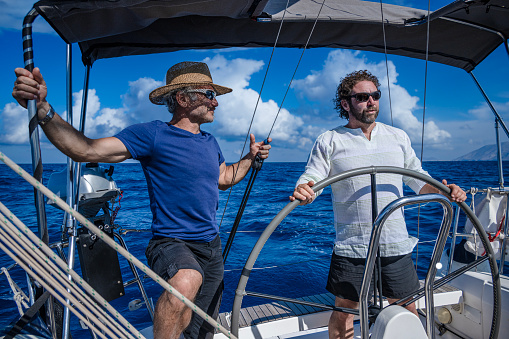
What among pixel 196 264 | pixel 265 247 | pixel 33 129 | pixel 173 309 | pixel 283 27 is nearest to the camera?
pixel 33 129

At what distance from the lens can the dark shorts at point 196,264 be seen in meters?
1.41

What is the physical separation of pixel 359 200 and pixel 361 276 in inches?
14.0

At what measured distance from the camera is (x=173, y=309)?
4.25 feet

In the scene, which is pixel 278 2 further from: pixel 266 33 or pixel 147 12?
pixel 147 12

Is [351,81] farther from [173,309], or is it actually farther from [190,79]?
[173,309]

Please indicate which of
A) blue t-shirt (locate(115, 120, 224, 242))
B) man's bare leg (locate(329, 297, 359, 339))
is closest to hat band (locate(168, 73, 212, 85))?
blue t-shirt (locate(115, 120, 224, 242))

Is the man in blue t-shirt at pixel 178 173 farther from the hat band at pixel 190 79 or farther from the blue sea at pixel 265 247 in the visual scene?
the blue sea at pixel 265 247

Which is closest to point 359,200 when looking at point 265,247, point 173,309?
point 173,309

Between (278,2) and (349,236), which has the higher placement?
(278,2)

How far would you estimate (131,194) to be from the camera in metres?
12.4

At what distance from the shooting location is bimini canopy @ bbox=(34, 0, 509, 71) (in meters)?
1.61

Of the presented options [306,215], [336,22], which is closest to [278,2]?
[336,22]

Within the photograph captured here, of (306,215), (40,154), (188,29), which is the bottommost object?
(306,215)

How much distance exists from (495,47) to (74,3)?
8.70 feet
